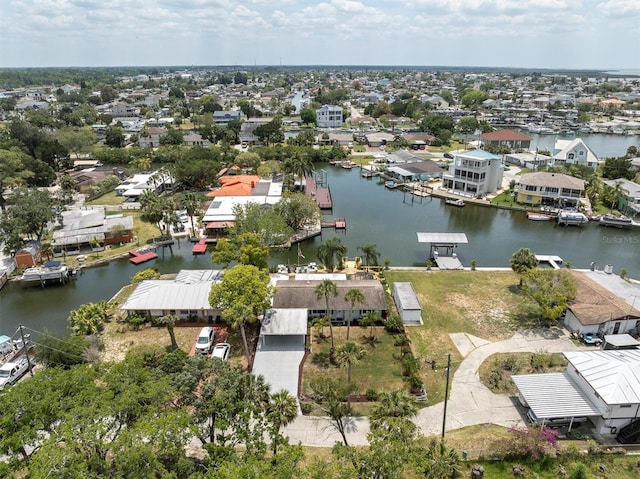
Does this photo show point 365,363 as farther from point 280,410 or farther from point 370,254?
point 370,254

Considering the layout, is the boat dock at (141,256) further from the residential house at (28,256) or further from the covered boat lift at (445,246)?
the covered boat lift at (445,246)

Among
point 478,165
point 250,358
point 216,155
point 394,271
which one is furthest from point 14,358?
point 478,165

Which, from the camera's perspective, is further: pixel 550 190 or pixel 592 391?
pixel 550 190

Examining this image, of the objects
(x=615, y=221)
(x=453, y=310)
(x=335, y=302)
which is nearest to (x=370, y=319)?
(x=335, y=302)

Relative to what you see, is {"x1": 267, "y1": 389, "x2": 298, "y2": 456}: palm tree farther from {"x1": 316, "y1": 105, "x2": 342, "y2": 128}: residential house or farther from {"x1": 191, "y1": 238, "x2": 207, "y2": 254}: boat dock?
{"x1": 316, "y1": 105, "x2": 342, "y2": 128}: residential house

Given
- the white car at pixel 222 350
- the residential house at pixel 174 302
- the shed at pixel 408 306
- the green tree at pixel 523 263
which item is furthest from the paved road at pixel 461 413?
the residential house at pixel 174 302

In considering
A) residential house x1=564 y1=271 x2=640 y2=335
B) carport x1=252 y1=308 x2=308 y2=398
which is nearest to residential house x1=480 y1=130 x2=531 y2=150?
residential house x1=564 y1=271 x2=640 y2=335
